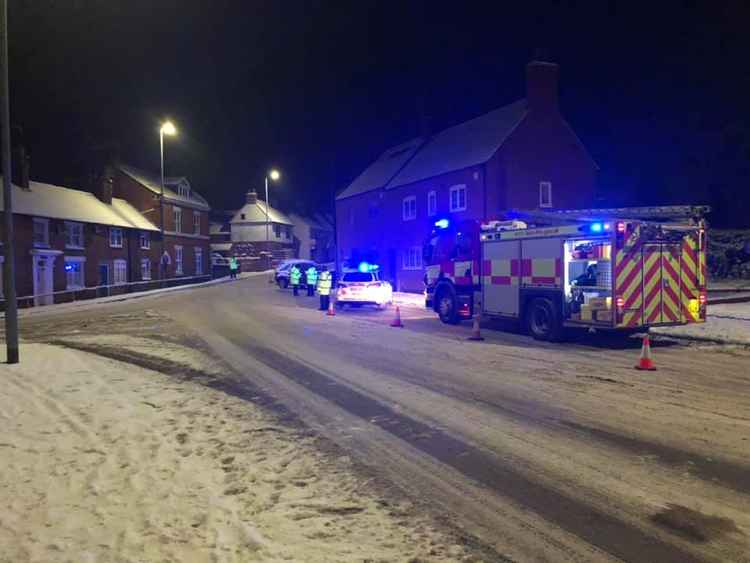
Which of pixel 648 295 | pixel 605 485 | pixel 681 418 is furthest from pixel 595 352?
pixel 605 485

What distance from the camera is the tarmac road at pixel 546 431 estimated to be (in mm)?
4441

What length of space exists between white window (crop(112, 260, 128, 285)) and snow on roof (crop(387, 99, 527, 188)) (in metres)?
20.0

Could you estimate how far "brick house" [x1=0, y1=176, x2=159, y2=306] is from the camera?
34000 millimetres

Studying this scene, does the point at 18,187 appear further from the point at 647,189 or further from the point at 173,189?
the point at 647,189

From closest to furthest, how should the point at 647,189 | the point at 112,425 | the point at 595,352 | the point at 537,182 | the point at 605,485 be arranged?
the point at 605,485
the point at 112,425
the point at 595,352
the point at 537,182
the point at 647,189

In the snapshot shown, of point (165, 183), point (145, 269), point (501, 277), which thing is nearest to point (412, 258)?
point (501, 277)

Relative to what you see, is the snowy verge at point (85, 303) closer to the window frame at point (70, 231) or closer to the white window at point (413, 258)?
the window frame at point (70, 231)

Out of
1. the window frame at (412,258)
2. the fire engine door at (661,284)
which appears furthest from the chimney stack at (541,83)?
the fire engine door at (661,284)

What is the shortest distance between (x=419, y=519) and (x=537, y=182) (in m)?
29.0

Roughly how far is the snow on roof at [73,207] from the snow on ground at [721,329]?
3261 centimetres

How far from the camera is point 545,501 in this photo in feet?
16.2

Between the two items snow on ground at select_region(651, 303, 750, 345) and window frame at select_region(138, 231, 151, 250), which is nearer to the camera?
snow on ground at select_region(651, 303, 750, 345)

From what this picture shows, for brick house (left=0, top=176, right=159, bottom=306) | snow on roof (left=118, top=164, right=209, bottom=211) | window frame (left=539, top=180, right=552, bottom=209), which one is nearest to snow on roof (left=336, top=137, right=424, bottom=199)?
window frame (left=539, top=180, right=552, bottom=209)

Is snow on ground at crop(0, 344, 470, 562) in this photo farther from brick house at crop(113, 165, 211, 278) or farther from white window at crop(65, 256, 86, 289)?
brick house at crop(113, 165, 211, 278)
